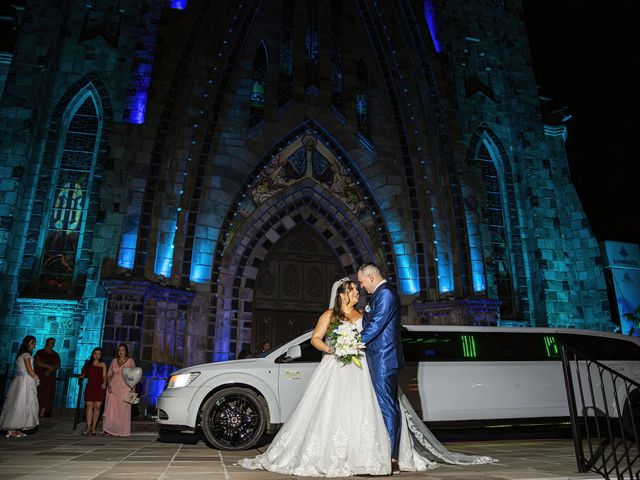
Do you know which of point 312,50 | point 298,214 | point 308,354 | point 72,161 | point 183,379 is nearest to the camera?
point 183,379

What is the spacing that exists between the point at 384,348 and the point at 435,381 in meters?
3.49

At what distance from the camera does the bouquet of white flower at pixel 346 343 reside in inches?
208

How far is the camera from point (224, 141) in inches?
593

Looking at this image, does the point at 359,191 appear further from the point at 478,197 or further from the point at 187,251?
the point at 187,251

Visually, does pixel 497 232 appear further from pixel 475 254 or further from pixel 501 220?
pixel 475 254

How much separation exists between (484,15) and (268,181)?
10.9 meters

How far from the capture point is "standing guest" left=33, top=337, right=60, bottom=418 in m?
11.3

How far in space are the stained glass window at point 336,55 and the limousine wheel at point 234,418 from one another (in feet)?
37.2

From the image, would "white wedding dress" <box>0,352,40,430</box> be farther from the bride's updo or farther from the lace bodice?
the bride's updo

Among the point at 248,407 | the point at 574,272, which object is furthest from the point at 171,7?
the point at 574,272

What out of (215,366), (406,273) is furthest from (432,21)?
(215,366)

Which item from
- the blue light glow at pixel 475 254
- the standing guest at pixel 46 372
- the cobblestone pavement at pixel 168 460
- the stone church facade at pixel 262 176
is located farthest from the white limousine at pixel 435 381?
the standing guest at pixel 46 372

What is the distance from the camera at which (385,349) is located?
5.37m

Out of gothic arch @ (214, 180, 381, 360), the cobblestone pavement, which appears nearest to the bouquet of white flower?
the cobblestone pavement
